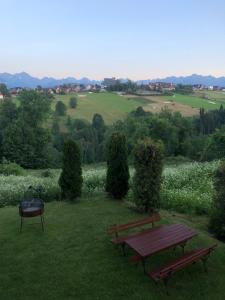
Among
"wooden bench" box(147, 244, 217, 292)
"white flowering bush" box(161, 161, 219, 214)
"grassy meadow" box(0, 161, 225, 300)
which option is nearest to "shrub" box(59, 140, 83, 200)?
"grassy meadow" box(0, 161, 225, 300)

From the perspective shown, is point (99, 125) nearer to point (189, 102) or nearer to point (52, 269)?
point (189, 102)

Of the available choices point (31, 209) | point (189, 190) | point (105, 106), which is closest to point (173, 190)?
point (189, 190)

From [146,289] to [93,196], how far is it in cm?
796

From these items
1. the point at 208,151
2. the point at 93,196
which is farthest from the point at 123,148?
the point at 208,151

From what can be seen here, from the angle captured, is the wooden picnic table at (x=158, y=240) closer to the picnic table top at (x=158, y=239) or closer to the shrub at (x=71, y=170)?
the picnic table top at (x=158, y=239)

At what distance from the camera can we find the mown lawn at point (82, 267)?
7.66 m

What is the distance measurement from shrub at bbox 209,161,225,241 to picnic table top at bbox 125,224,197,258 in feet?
6.25

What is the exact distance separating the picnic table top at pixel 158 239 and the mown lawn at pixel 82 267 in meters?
0.71

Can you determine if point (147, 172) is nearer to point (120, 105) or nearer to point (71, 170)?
point (71, 170)

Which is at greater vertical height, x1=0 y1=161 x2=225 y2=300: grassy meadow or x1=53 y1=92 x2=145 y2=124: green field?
x1=0 y1=161 x2=225 y2=300: grassy meadow

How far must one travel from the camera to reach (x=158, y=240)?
28.3 feet

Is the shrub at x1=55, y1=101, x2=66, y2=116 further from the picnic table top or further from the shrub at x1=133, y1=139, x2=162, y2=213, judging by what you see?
the picnic table top

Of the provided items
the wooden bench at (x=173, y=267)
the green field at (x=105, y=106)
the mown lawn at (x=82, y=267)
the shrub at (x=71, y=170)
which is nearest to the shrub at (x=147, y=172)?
the mown lawn at (x=82, y=267)

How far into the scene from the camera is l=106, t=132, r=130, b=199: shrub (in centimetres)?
1420
